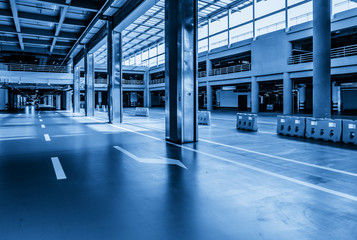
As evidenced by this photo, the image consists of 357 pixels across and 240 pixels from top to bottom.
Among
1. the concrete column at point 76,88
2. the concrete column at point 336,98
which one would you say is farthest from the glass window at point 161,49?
the concrete column at point 336,98

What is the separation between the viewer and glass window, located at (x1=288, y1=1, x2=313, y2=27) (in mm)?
24750

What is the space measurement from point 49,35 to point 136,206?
23365 mm

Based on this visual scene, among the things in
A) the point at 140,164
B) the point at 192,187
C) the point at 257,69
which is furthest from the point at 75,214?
the point at 257,69

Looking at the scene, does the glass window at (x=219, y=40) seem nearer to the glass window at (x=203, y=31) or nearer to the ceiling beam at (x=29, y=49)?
the glass window at (x=203, y=31)

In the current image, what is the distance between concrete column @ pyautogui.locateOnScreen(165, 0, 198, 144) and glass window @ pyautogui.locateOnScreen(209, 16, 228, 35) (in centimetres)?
2557

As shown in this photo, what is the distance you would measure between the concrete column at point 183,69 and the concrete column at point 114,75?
950 centimetres

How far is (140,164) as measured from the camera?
20.5 ft

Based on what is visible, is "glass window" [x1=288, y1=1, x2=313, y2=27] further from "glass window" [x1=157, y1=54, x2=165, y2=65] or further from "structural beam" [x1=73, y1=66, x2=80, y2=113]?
"structural beam" [x1=73, y1=66, x2=80, y2=113]

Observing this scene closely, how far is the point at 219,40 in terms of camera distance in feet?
115

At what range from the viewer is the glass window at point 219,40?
34.0 m

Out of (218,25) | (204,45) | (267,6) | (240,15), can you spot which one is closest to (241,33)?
(240,15)

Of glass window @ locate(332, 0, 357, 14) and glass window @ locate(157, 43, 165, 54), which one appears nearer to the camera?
glass window @ locate(332, 0, 357, 14)

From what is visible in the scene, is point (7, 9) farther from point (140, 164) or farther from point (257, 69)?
point (257, 69)

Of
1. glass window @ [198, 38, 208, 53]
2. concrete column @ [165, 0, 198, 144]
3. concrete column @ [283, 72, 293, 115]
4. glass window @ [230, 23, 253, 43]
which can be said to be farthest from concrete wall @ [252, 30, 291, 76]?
concrete column @ [165, 0, 198, 144]
